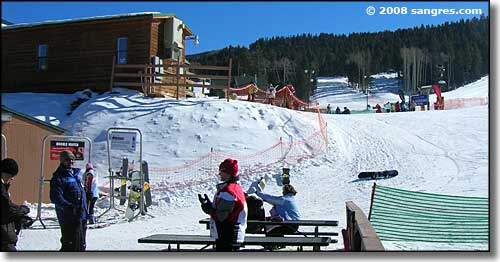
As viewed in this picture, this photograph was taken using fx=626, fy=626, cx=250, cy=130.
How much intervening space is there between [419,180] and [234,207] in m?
7.39

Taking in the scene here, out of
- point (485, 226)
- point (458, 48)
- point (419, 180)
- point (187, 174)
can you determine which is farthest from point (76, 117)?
point (485, 226)

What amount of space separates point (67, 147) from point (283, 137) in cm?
578

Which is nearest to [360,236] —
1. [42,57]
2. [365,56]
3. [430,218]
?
[430,218]

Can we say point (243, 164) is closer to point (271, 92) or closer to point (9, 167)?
point (271, 92)

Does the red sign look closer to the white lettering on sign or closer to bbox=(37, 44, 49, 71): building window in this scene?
the white lettering on sign

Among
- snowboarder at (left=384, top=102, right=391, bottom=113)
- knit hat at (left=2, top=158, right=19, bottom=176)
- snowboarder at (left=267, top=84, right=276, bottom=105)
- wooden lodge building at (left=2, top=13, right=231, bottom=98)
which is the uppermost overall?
wooden lodge building at (left=2, top=13, right=231, bottom=98)

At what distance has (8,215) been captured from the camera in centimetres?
505

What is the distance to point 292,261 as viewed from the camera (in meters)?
6.64

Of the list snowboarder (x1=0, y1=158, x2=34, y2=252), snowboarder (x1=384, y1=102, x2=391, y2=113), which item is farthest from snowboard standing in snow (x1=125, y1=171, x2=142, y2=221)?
snowboarder (x1=0, y1=158, x2=34, y2=252)

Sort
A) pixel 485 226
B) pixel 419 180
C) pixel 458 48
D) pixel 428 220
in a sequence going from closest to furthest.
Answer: pixel 485 226
pixel 428 220
pixel 458 48
pixel 419 180

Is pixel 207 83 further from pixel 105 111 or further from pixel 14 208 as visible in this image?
pixel 14 208

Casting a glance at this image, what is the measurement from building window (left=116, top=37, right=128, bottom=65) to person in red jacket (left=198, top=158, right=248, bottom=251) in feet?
35.9

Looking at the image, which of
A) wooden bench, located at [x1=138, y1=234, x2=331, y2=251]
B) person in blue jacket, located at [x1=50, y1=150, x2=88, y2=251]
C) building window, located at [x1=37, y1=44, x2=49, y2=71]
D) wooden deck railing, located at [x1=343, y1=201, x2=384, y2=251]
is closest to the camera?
wooden deck railing, located at [x1=343, y1=201, x2=384, y2=251]

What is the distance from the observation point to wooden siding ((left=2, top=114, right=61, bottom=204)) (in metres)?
10.2
